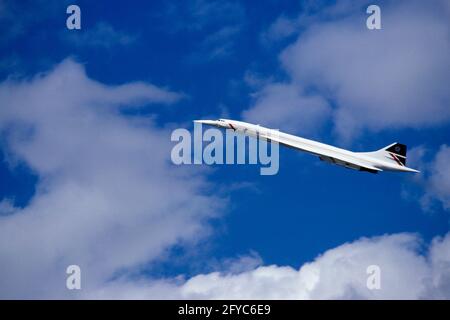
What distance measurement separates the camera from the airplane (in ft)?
364

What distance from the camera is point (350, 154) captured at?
112 metres

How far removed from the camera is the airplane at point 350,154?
110938 mm
